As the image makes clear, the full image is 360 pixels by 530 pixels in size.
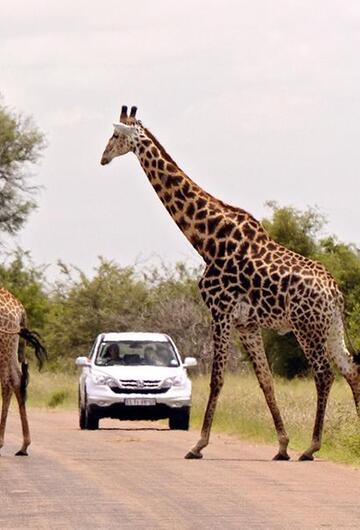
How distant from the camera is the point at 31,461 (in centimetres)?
1922

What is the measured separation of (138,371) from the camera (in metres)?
27.1

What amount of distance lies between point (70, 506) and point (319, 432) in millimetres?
6452

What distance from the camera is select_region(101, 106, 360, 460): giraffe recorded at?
67.7ft

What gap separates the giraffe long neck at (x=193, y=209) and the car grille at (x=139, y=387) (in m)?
5.26

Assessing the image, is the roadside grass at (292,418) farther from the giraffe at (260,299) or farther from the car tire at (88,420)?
the car tire at (88,420)

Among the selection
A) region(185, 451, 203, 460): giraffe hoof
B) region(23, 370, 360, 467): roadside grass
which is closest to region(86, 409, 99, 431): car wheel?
region(23, 370, 360, 467): roadside grass

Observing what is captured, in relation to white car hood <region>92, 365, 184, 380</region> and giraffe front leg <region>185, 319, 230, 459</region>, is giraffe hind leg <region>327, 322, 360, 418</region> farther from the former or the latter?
white car hood <region>92, 365, 184, 380</region>

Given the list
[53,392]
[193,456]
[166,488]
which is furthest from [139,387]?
[53,392]

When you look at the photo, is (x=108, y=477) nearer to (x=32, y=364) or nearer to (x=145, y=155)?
(x=145, y=155)

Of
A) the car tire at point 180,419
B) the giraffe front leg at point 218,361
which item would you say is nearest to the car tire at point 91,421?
the car tire at point 180,419

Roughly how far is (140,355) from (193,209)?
22.3ft

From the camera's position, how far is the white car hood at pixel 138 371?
2698 centimetres

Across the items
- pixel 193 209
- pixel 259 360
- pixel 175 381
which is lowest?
pixel 175 381

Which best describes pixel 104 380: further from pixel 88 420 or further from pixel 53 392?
pixel 53 392
